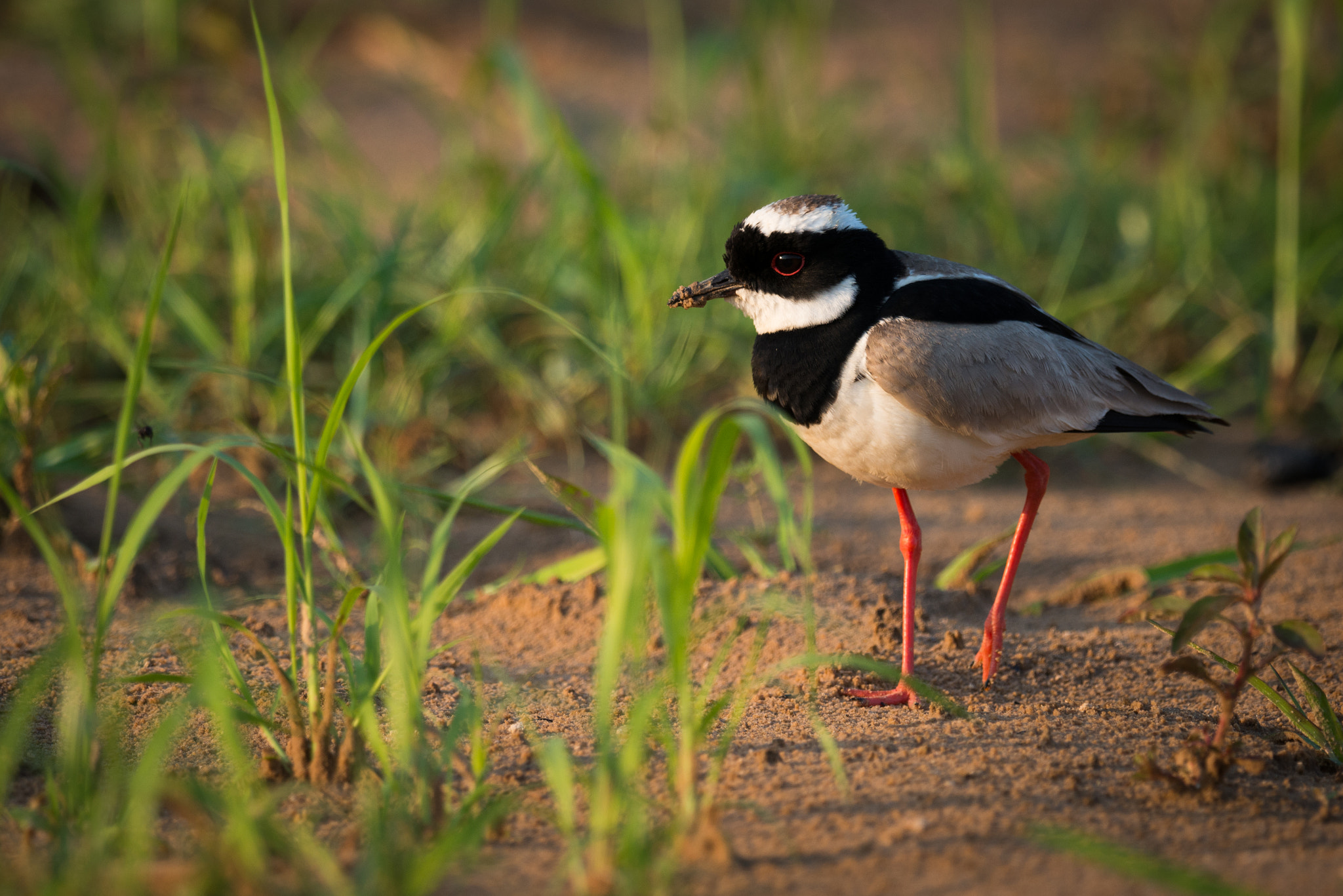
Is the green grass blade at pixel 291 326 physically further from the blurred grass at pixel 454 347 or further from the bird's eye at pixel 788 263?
the bird's eye at pixel 788 263

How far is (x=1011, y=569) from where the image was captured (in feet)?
9.16

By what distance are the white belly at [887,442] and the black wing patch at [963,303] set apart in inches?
6.3

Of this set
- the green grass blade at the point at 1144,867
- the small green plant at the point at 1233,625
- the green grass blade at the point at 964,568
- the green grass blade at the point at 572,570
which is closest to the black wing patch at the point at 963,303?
the green grass blade at the point at 964,568

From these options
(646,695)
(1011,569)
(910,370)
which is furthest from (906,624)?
(646,695)

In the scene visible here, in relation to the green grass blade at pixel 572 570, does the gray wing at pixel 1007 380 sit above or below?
above

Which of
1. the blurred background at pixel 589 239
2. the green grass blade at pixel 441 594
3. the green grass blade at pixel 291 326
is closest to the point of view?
the green grass blade at pixel 441 594

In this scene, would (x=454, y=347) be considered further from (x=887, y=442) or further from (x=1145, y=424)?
(x=1145, y=424)

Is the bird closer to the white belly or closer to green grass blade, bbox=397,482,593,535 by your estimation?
the white belly

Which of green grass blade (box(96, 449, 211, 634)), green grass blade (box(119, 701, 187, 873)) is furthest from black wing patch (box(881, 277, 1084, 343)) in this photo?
green grass blade (box(119, 701, 187, 873))

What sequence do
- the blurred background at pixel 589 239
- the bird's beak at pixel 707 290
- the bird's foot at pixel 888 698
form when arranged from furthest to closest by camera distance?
the blurred background at pixel 589 239 < the bird's beak at pixel 707 290 < the bird's foot at pixel 888 698

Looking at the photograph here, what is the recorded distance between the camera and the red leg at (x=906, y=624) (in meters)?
2.56

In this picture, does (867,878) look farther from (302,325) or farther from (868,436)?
(302,325)

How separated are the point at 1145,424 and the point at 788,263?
39.9 inches

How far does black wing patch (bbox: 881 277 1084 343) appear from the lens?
270cm
